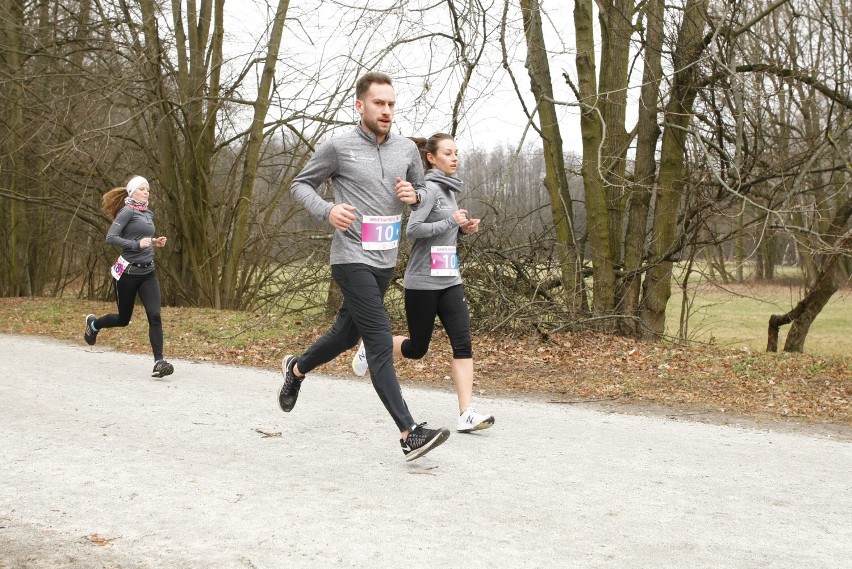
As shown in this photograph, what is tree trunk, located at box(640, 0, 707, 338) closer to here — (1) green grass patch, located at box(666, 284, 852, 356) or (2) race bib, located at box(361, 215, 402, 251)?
(1) green grass patch, located at box(666, 284, 852, 356)

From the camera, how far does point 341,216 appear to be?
16.9 ft

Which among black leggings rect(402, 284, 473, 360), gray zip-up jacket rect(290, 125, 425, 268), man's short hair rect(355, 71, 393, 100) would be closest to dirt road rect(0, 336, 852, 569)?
black leggings rect(402, 284, 473, 360)

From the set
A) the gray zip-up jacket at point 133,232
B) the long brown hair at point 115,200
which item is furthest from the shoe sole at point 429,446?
the long brown hair at point 115,200

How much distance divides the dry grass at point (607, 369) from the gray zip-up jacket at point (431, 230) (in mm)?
2484

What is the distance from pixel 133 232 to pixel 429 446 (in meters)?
5.26

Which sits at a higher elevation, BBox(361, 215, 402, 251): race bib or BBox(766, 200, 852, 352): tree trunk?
BBox(361, 215, 402, 251): race bib

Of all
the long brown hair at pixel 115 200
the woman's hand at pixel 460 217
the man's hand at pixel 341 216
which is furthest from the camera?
the long brown hair at pixel 115 200

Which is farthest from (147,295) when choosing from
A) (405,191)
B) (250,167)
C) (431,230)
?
(250,167)

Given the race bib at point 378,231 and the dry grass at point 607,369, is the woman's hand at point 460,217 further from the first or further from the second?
the dry grass at point 607,369

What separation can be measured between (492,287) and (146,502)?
7.64 metres

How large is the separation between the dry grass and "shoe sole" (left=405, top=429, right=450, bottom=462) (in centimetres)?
302

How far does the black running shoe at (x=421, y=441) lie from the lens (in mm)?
5250

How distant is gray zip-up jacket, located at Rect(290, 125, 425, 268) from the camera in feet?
17.9

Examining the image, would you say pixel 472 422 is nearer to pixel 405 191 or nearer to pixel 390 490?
pixel 390 490
